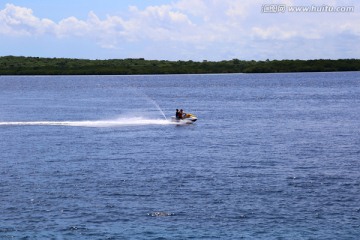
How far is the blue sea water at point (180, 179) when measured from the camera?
3769 cm

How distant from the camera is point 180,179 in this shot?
50.2 meters

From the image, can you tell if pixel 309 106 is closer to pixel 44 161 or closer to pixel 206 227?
pixel 44 161

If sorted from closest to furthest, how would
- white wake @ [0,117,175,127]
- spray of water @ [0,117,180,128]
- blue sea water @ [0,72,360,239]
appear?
blue sea water @ [0,72,360,239] < spray of water @ [0,117,180,128] < white wake @ [0,117,175,127]

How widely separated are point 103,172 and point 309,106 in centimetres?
7455

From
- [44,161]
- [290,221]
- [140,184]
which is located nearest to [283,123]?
[44,161]

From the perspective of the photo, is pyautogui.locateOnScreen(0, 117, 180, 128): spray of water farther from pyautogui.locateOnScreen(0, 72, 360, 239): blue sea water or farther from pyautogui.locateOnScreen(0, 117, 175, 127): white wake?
pyautogui.locateOnScreen(0, 72, 360, 239): blue sea water

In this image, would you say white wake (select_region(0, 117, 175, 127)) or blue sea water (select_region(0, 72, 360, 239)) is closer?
blue sea water (select_region(0, 72, 360, 239))

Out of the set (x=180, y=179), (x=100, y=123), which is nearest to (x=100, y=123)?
(x=100, y=123)

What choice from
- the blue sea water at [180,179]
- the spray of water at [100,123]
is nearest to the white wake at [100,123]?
the spray of water at [100,123]

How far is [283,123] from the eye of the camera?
90750 millimetres

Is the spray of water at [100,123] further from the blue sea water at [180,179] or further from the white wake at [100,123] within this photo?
the blue sea water at [180,179]

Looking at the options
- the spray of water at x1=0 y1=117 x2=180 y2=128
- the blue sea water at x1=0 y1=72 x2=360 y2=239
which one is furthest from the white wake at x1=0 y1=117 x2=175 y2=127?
the blue sea water at x1=0 y1=72 x2=360 y2=239

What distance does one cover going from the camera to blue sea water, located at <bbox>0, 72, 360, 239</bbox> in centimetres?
3769

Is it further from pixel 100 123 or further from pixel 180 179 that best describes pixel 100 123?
pixel 180 179
